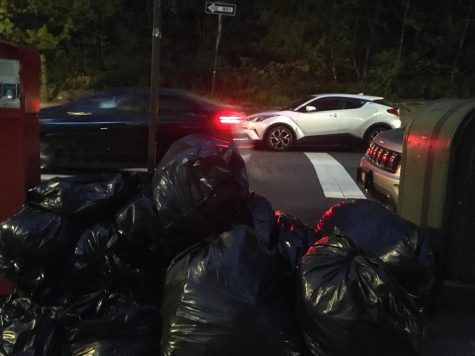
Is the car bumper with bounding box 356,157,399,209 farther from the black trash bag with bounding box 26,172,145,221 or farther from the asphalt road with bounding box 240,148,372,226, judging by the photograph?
the black trash bag with bounding box 26,172,145,221

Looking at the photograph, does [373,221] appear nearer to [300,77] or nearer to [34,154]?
[34,154]

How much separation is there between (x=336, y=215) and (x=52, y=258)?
1.62 m

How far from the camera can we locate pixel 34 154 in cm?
365

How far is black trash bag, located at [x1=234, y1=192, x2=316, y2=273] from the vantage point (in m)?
3.25

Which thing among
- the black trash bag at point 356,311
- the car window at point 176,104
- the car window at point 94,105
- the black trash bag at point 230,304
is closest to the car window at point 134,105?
the car window at point 94,105

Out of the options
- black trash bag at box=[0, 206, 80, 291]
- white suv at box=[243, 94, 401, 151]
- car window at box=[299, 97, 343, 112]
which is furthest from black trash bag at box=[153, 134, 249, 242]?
car window at box=[299, 97, 343, 112]

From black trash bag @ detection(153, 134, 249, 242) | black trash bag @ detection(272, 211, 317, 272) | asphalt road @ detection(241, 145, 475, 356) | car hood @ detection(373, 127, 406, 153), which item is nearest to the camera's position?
black trash bag @ detection(153, 134, 249, 242)

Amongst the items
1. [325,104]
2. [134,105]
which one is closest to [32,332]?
[134,105]

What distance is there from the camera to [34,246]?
Result: 10.5ft

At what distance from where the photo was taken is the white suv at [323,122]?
1312 centimetres

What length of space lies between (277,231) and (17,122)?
5.26 feet

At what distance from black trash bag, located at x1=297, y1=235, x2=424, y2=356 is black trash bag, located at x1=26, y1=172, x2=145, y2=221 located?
1244 mm

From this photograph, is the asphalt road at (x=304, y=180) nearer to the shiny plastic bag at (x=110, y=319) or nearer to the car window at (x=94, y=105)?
the car window at (x=94, y=105)

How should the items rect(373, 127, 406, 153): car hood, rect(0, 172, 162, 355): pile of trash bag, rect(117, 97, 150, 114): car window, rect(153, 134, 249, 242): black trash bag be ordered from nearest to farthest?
rect(0, 172, 162, 355): pile of trash bag
rect(153, 134, 249, 242): black trash bag
rect(373, 127, 406, 153): car hood
rect(117, 97, 150, 114): car window
